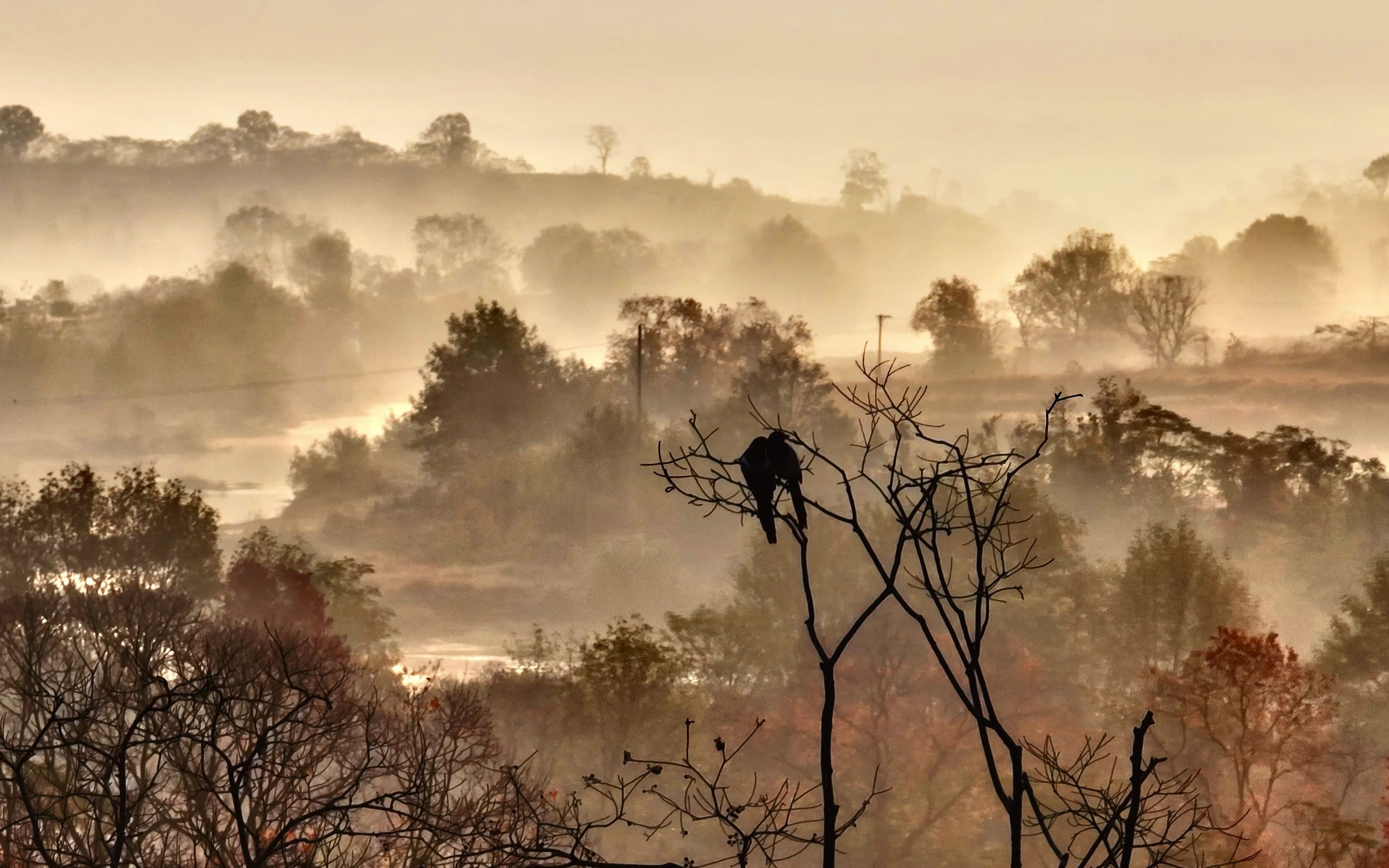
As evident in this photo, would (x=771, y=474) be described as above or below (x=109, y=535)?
above

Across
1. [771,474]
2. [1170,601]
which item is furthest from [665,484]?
[771,474]

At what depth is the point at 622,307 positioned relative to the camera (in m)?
56.7

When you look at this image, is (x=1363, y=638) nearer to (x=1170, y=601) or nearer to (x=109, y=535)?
(x=1170, y=601)

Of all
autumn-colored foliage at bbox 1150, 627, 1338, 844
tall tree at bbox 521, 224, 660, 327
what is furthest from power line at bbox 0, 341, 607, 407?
autumn-colored foliage at bbox 1150, 627, 1338, 844

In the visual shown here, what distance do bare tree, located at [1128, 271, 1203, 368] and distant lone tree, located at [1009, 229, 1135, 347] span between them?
24.1 inches

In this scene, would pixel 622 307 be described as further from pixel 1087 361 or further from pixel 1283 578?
pixel 1283 578

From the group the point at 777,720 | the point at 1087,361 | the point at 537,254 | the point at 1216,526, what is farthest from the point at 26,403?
the point at 1216,526

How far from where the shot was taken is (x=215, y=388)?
5872 centimetres

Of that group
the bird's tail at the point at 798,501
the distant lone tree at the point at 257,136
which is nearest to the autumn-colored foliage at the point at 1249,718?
the bird's tail at the point at 798,501

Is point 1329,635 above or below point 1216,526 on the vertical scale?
below

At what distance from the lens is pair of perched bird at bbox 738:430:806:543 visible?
2744mm

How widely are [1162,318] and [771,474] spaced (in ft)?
172

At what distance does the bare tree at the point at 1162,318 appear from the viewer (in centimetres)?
5144

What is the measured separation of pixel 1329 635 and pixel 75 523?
37.3m
